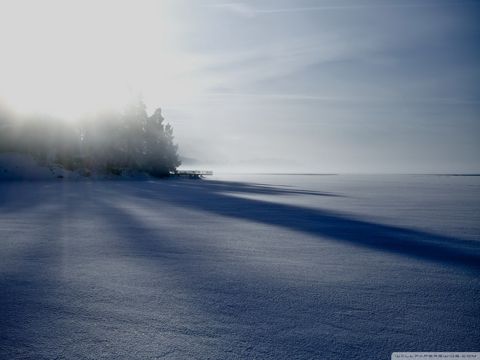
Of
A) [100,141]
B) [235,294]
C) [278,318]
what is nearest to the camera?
[278,318]

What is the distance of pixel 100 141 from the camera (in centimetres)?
4888

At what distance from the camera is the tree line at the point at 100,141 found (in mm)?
44094

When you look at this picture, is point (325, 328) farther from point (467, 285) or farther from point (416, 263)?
point (416, 263)

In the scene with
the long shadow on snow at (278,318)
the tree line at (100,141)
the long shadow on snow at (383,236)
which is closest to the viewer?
the long shadow on snow at (278,318)

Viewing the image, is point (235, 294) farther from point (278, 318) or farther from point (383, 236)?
point (383, 236)

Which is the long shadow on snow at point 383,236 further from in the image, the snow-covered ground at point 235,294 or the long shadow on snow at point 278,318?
the long shadow on snow at point 278,318

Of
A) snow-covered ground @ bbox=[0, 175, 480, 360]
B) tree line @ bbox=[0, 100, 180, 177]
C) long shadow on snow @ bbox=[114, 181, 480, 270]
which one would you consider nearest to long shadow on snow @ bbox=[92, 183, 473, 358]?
snow-covered ground @ bbox=[0, 175, 480, 360]

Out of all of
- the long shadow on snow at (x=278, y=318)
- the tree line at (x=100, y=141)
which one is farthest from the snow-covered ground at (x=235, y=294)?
the tree line at (x=100, y=141)

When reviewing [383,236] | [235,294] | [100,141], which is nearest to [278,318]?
[235,294]

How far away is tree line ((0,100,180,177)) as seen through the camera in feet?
145

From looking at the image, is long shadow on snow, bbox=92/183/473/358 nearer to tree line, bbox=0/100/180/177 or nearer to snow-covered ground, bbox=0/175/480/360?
snow-covered ground, bbox=0/175/480/360

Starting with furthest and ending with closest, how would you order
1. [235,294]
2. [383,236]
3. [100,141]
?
[100,141] → [383,236] → [235,294]

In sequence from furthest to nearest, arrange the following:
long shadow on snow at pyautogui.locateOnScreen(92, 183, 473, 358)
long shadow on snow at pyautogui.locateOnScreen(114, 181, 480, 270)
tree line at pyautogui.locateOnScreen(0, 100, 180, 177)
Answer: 1. tree line at pyautogui.locateOnScreen(0, 100, 180, 177)
2. long shadow on snow at pyautogui.locateOnScreen(114, 181, 480, 270)
3. long shadow on snow at pyautogui.locateOnScreen(92, 183, 473, 358)

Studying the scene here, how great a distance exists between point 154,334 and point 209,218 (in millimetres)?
8576
